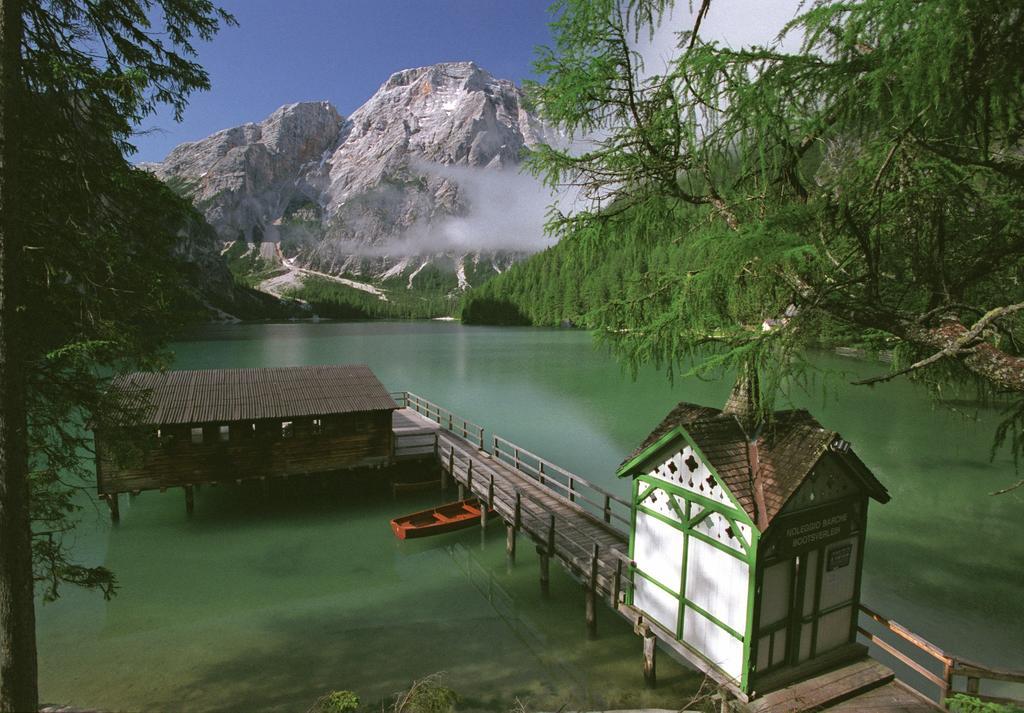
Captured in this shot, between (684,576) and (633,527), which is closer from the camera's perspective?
(684,576)

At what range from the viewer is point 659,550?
31.4 feet

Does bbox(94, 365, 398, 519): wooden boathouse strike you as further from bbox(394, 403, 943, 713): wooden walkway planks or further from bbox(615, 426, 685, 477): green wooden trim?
bbox(615, 426, 685, 477): green wooden trim

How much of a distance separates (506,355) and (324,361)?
66.9 ft

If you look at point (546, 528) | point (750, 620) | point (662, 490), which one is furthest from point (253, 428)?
point (750, 620)

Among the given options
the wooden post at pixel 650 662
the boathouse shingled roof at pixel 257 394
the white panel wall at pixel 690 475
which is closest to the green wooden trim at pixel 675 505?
the white panel wall at pixel 690 475

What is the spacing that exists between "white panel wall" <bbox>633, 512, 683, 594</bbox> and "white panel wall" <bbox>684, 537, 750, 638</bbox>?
25 centimetres

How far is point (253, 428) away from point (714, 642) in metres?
15.2

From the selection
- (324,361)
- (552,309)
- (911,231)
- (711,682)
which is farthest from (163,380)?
(552,309)

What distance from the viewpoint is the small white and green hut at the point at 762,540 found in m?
7.93

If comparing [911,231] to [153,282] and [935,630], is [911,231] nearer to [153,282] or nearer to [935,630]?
[153,282]

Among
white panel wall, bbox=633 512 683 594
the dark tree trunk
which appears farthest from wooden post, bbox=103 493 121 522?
white panel wall, bbox=633 512 683 594

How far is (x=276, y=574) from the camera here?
49.7 ft

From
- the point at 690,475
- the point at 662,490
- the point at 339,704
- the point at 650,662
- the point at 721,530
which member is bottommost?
the point at 650,662

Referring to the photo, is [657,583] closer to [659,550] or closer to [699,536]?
[659,550]
